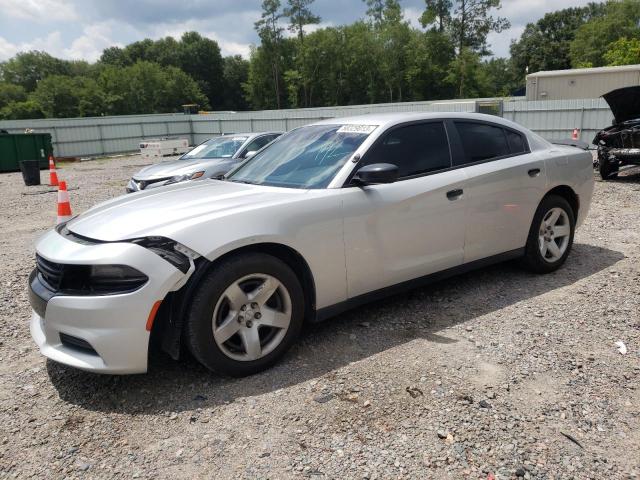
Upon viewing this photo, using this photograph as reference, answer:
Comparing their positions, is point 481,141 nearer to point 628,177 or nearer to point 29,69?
point 628,177

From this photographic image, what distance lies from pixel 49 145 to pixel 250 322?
19655 mm

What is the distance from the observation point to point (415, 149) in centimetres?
402

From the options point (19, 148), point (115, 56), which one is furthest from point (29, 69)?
point (19, 148)

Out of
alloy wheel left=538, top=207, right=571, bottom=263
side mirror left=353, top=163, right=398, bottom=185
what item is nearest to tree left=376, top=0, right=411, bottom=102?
alloy wheel left=538, top=207, right=571, bottom=263

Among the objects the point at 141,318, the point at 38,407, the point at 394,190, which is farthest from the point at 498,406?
the point at 38,407

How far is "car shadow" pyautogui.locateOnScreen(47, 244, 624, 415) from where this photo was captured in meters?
3.04

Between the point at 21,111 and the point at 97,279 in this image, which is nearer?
the point at 97,279

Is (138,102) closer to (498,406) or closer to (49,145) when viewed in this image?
(49,145)

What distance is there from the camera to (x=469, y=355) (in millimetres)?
3395

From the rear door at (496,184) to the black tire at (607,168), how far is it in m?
7.56

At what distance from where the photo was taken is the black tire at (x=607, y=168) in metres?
11.0

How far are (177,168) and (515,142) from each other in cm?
658

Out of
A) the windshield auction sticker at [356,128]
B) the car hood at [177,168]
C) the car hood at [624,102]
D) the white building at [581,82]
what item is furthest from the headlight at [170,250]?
the white building at [581,82]

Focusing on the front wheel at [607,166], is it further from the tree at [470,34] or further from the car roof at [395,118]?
the tree at [470,34]
